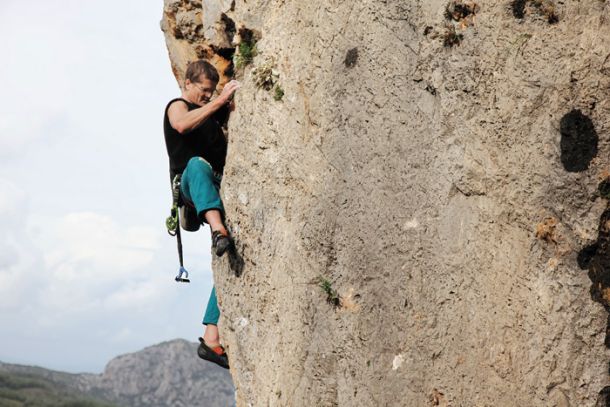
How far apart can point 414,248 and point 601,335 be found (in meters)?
2.20

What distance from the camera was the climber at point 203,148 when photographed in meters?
10.9

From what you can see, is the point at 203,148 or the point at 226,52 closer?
the point at 203,148

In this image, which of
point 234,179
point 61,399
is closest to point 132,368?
point 61,399

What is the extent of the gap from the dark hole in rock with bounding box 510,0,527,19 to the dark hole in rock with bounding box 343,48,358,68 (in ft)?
6.48

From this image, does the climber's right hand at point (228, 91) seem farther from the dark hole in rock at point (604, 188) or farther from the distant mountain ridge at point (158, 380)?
the distant mountain ridge at point (158, 380)

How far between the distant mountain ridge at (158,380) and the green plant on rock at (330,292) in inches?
3353

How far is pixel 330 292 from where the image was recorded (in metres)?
9.39

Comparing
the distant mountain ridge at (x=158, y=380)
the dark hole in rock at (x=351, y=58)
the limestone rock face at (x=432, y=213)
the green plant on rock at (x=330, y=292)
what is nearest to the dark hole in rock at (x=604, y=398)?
the limestone rock face at (x=432, y=213)

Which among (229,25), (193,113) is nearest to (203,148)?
(193,113)

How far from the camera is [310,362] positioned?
9.38 m

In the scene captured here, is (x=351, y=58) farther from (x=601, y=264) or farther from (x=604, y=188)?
(x=601, y=264)

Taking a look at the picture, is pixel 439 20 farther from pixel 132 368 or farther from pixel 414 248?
pixel 132 368

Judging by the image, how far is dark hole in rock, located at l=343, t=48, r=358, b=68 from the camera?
9852mm

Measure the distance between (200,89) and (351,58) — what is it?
267cm
